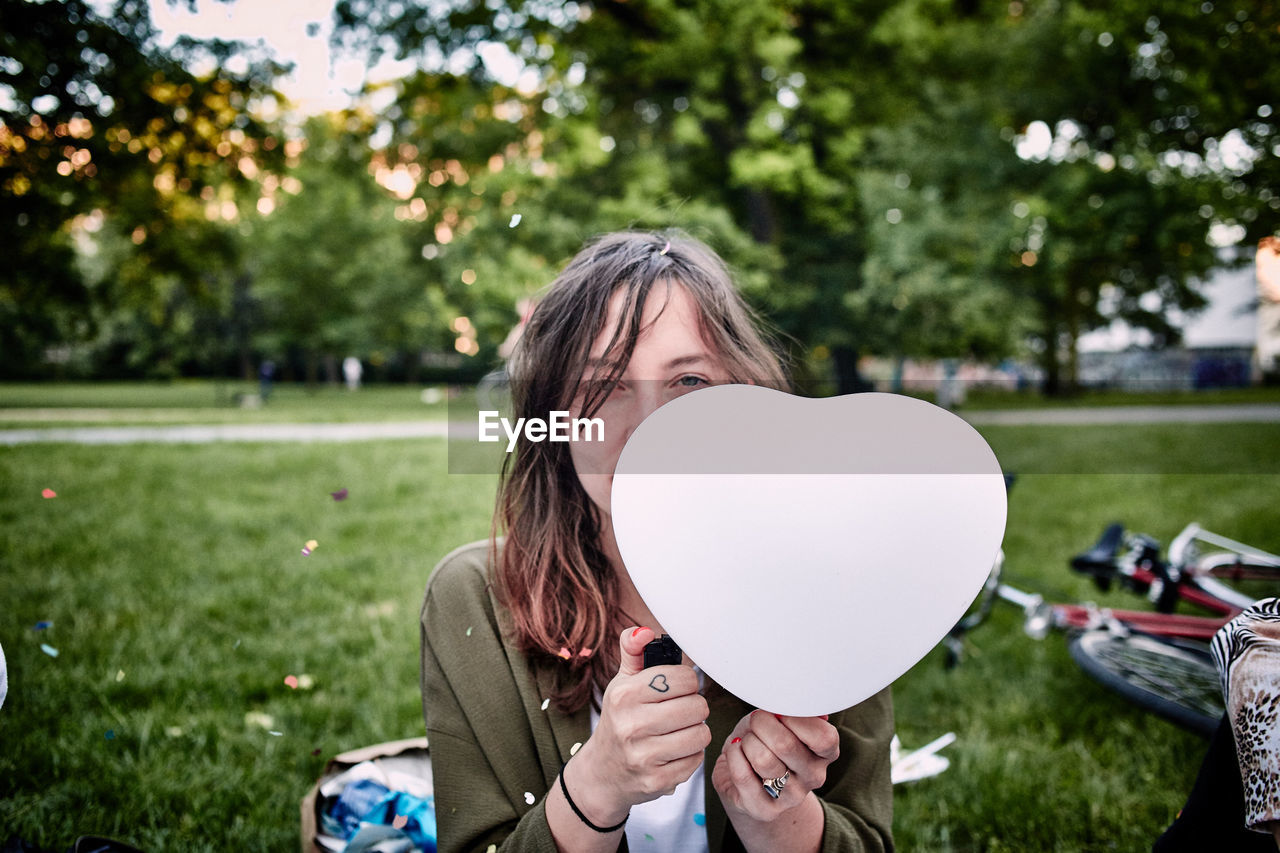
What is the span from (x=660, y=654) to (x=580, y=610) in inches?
14.1

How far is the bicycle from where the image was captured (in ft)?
8.44

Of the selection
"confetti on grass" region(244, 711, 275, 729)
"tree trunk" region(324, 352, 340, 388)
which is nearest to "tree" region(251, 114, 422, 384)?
"tree trunk" region(324, 352, 340, 388)

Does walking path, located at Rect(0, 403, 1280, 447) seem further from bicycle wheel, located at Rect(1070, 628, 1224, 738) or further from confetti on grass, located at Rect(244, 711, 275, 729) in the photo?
confetti on grass, located at Rect(244, 711, 275, 729)

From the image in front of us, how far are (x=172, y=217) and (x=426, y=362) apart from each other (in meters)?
28.0

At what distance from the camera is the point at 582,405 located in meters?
1.10

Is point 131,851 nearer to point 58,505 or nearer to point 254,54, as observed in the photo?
point 254,54

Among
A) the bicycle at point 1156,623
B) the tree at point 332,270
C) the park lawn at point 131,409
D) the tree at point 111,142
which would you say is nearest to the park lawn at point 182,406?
the park lawn at point 131,409

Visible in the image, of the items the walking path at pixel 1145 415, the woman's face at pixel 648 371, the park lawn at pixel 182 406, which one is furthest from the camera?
the walking path at pixel 1145 415

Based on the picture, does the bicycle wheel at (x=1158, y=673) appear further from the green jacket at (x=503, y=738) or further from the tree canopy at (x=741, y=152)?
the tree canopy at (x=741, y=152)

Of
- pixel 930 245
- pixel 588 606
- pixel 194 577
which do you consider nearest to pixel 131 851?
pixel 588 606

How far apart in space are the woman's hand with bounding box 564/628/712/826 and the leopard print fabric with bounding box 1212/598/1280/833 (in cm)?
68

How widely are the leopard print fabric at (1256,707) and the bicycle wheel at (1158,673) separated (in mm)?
1652

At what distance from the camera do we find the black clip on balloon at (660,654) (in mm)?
856

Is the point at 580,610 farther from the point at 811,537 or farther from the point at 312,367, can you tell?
the point at 312,367
